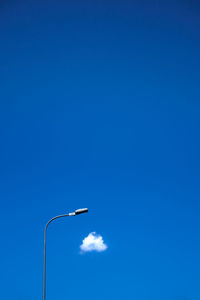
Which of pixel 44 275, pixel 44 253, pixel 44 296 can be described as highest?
pixel 44 253

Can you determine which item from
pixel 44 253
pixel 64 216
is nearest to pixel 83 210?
pixel 64 216

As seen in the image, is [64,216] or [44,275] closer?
[44,275]

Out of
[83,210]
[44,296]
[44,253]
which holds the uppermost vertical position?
[83,210]

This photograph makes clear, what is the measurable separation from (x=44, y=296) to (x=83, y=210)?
16.5 feet

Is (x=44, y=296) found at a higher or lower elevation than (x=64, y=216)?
lower

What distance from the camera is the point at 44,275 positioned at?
16516 mm

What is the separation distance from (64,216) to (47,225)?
1.16 m

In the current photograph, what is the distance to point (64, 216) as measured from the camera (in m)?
18.4

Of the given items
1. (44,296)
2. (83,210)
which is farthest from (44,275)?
(83,210)

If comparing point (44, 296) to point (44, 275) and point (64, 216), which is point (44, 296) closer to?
point (44, 275)

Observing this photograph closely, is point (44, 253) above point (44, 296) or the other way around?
above

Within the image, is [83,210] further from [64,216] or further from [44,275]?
[44,275]

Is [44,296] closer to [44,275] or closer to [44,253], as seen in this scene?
[44,275]

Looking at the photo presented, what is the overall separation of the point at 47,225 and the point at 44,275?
2873 millimetres
